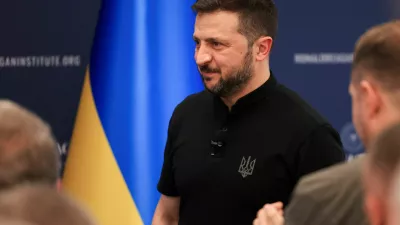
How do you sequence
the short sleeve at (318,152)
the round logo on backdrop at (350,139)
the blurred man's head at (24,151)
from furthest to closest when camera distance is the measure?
the round logo on backdrop at (350,139) → the short sleeve at (318,152) → the blurred man's head at (24,151)

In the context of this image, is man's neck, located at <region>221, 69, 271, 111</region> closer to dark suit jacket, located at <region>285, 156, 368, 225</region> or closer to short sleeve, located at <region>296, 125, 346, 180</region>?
short sleeve, located at <region>296, 125, 346, 180</region>

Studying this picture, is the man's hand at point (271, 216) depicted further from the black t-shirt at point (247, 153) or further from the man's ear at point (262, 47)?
the man's ear at point (262, 47)

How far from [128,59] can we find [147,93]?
0.17 meters

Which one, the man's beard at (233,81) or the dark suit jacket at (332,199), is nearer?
the dark suit jacket at (332,199)

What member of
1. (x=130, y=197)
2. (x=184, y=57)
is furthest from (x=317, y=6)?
(x=130, y=197)

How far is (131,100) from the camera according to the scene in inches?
127

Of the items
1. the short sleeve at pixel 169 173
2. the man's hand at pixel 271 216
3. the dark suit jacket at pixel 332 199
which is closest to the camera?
the dark suit jacket at pixel 332 199

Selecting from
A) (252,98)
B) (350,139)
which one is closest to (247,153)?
(252,98)

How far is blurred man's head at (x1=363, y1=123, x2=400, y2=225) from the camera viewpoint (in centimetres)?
85

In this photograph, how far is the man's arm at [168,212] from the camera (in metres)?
2.49

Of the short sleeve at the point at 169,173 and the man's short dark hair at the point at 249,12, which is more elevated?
the man's short dark hair at the point at 249,12

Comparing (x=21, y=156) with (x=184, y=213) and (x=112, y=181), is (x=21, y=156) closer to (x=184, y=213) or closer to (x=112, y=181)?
(x=184, y=213)

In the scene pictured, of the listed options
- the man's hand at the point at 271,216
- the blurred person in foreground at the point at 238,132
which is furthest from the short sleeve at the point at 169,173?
the man's hand at the point at 271,216

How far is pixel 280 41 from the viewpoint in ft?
10.5
